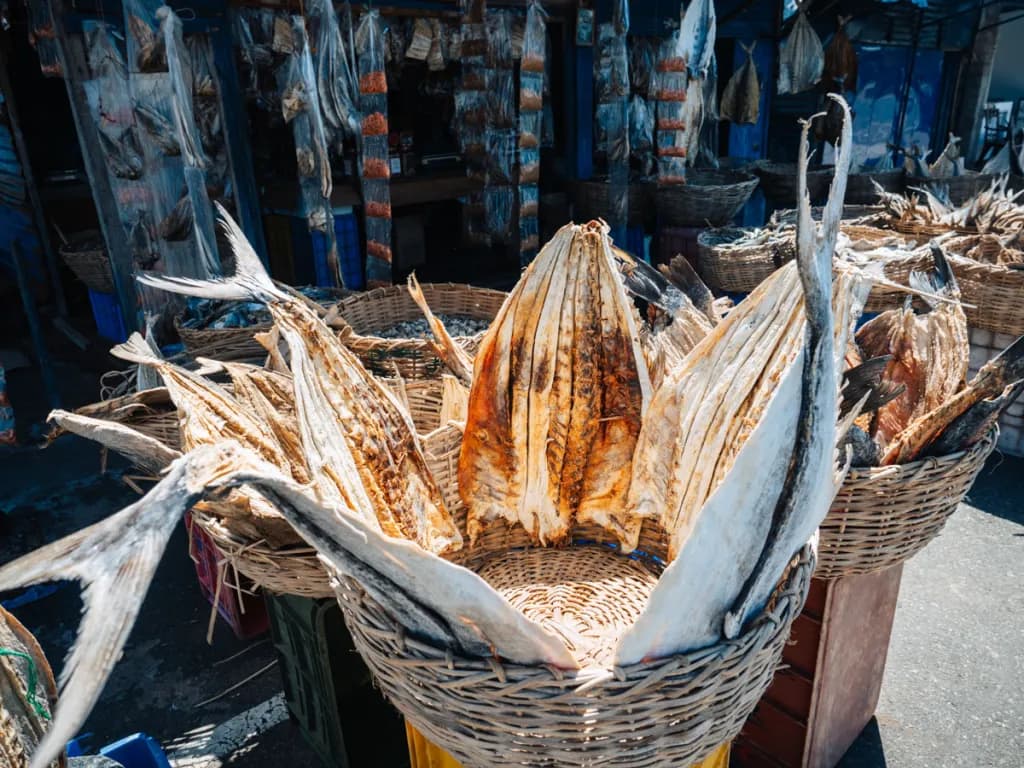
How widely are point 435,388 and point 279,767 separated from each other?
150 centimetres

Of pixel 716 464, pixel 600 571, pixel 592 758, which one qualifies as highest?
pixel 716 464

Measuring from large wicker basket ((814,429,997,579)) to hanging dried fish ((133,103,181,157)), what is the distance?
12.7 feet

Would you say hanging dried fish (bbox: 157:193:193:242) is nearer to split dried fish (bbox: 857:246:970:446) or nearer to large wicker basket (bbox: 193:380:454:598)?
large wicker basket (bbox: 193:380:454:598)

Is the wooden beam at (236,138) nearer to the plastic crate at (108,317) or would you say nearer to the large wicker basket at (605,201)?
the plastic crate at (108,317)

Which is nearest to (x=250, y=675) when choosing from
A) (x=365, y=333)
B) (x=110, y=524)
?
(x=365, y=333)

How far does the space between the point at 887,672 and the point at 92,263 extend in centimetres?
625

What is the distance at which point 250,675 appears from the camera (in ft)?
9.78

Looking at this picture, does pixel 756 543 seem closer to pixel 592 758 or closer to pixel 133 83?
pixel 592 758

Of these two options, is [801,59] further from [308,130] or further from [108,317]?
[108,317]

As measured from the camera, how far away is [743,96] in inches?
310

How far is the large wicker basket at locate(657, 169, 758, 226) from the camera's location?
6.09 m

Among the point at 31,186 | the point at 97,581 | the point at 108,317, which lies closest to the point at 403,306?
the point at 97,581

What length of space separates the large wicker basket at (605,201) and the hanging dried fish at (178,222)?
3731 mm

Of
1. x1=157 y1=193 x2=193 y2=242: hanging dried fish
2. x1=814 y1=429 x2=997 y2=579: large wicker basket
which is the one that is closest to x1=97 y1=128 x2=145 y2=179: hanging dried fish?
x1=157 y1=193 x2=193 y2=242: hanging dried fish
